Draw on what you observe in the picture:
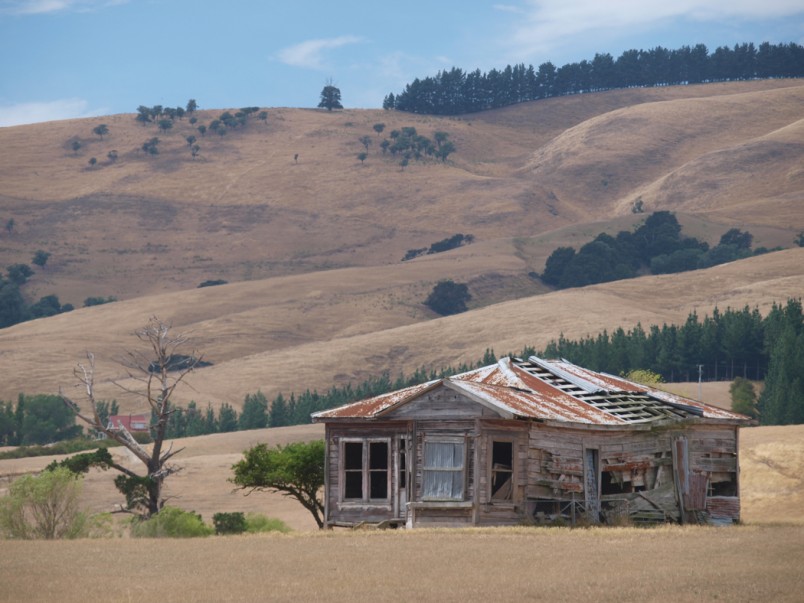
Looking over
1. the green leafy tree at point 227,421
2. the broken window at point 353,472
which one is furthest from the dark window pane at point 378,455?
the green leafy tree at point 227,421

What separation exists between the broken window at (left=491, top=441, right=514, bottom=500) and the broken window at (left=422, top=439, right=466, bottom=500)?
2.59ft

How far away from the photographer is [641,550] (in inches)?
1009

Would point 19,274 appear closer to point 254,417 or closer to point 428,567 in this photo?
point 254,417

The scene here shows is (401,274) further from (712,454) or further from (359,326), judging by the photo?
(712,454)

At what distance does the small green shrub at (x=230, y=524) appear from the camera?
37.1 m

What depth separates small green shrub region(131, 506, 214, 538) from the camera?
34.4 m

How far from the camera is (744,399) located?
76.8 m

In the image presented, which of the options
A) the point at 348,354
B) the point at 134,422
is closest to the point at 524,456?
the point at 134,422

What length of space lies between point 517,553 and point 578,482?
25.0ft

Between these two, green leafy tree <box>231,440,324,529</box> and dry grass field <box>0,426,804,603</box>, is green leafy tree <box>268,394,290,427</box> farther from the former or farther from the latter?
dry grass field <box>0,426,804,603</box>

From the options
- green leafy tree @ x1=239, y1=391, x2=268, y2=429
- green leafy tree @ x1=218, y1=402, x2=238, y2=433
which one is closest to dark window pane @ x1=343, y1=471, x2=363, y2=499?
green leafy tree @ x1=239, y1=391, x2=268, y2=429

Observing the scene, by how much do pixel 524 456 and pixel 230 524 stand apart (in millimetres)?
9718

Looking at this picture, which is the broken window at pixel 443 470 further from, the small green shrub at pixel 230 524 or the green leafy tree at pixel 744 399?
the green leafy tree at pixel 744 399

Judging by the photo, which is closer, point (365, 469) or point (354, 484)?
point (365, 469)
